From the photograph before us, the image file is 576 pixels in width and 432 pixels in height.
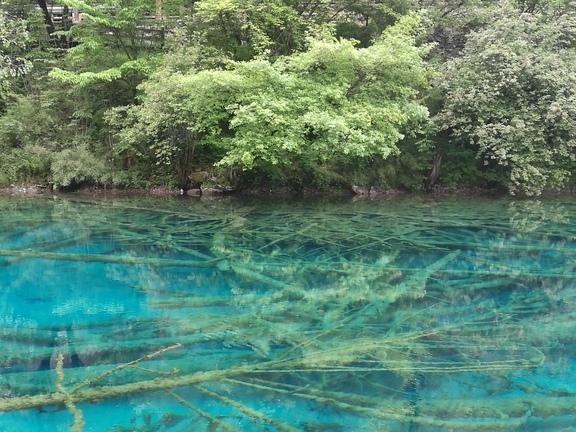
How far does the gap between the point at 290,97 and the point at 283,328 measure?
334 inches

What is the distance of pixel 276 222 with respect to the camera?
36.5 feet

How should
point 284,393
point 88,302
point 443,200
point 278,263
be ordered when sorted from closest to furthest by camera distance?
point 284,393 → point 88,302 → point 278,263 → point 443,200

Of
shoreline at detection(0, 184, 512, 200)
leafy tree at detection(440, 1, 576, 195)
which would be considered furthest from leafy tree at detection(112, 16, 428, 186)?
leafy tree at detection(440, 1, 576, 195)

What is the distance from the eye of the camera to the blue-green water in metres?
3.60

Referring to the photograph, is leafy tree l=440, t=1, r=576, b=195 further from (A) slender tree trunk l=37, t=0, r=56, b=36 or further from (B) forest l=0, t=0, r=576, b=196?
(A) slender tree trunk l=37, t=0, r=56, b=36

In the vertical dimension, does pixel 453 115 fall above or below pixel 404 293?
above

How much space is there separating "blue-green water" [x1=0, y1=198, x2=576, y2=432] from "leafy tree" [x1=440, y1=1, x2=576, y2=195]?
5101 millimetres

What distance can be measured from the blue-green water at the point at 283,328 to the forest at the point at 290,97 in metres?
3.79

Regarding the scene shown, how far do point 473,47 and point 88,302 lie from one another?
13747mm

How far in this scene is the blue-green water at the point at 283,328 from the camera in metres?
3.60

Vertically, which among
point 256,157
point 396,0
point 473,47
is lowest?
point 256,157

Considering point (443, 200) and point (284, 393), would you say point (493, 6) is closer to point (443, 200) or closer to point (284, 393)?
point (443, 200)

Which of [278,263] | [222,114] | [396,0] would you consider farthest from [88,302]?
[396,0]

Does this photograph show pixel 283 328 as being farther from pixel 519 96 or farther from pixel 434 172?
pixel 434 172
